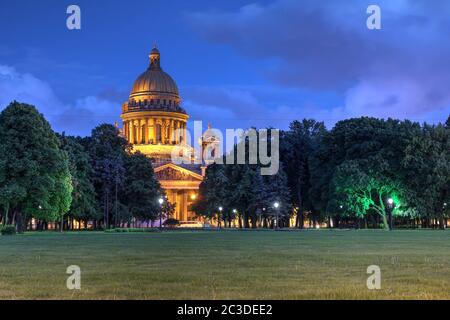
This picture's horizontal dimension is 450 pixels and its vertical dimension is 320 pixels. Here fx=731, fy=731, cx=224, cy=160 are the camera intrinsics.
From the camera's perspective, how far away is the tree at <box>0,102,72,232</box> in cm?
6369

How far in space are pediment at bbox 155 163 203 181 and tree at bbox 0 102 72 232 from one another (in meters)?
83.8

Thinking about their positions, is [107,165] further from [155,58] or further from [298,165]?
[155,58]

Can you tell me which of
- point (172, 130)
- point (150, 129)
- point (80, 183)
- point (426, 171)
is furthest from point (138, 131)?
point (426, 171)

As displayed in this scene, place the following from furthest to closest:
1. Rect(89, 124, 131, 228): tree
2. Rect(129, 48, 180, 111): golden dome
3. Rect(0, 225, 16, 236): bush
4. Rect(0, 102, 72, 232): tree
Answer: Rect(129, 48, 180, 111): golden dome → Rect(89, 124, 131, 228): tree → Rect(0, 102, 72, 232): tree → Rect(0, 225, 16, 236): bush

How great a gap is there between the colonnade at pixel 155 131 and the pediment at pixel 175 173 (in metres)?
23.8

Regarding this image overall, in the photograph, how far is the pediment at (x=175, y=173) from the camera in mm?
154250

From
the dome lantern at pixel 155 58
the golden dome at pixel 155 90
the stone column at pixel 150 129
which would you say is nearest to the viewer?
the stone column at pixel 150 129

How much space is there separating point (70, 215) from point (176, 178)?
67094mm

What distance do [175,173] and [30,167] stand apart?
9176cm

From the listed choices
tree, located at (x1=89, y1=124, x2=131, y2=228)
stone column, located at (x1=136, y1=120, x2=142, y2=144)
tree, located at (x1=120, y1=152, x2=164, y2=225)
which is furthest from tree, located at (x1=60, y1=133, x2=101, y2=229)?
stone column, located at (x1=136, y1=120, x2=142, y2=144)

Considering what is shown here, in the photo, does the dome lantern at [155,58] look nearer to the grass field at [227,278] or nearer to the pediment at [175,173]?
the pediment at [175,173]

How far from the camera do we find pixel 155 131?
180 meters

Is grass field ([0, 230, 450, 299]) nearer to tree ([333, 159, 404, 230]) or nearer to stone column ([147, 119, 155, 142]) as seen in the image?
tree ([333, 159, 404, 230])

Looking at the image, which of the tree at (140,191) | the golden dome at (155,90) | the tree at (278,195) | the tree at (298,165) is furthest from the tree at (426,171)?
the golden dome at (155,90)
